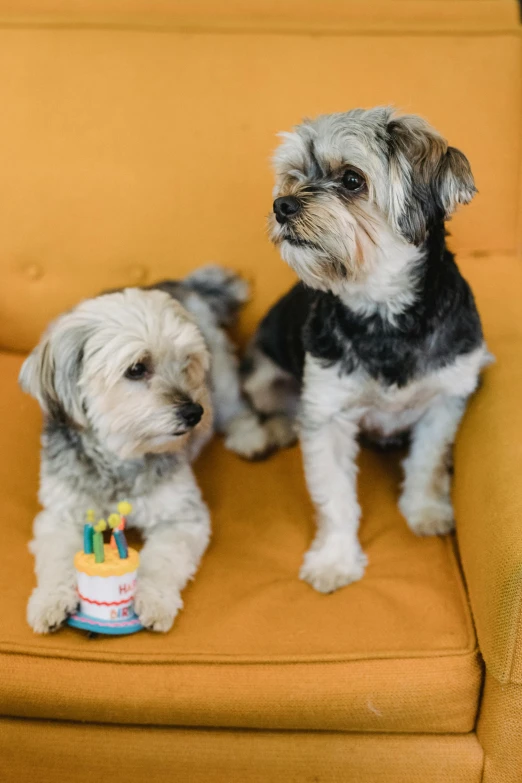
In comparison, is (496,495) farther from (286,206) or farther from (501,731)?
(286,206)

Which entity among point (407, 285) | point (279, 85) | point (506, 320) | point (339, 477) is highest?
point (279, 85)

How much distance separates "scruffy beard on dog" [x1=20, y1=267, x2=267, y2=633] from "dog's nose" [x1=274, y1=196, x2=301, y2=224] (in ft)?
1.10

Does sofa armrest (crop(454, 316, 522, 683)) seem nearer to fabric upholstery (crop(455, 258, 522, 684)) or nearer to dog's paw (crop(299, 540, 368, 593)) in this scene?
fabric upholstery (crop(455, 258, 522, 684))

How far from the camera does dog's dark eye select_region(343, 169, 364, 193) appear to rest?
1.42 meters

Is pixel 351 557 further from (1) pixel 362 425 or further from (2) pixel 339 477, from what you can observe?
(1) pixel 362 425

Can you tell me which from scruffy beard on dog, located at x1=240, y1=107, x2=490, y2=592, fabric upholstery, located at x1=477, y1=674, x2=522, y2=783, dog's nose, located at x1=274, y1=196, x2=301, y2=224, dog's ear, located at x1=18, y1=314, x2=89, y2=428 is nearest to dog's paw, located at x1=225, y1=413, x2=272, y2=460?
scruffy beard on dog, located at x1=240, y1=107, x2=490, y2=592

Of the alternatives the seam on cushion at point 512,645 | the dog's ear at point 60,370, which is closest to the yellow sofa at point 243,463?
the seam on cushion at point 512,645

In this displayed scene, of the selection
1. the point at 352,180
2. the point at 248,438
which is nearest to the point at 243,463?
the point at 248,438

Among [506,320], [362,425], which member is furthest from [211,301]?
[506,320]

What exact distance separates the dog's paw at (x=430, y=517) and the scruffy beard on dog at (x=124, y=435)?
18.5 inches

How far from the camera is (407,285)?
1533 mm

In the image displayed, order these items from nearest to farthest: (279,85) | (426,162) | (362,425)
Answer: (426,162) → (362,425) → (279,85)

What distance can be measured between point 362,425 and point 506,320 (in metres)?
0.44

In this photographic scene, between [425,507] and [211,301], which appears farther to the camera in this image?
[211,301]
